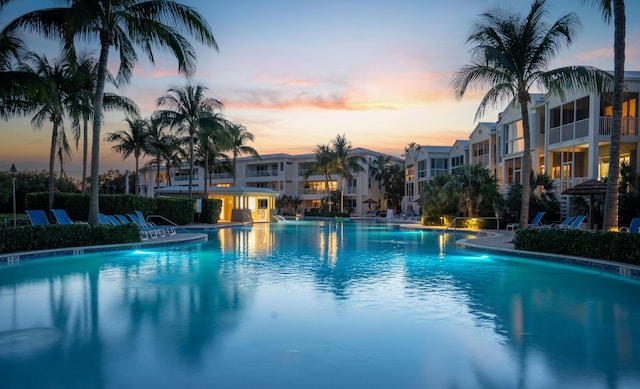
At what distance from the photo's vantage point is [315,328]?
6070 millimetres

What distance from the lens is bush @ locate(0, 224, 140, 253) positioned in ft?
41.0

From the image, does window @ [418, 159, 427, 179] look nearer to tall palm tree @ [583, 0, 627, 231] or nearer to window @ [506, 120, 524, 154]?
window @ [506, 120, 524, 154]

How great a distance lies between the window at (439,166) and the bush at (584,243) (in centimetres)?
3392

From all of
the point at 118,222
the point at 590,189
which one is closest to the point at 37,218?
the point at 118,222

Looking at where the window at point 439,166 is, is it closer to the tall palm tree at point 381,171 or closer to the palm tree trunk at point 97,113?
the tall palm tree at point 381,171

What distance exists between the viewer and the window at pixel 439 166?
48.0 metres

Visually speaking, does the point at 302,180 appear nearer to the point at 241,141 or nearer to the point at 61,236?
the point at 241,141

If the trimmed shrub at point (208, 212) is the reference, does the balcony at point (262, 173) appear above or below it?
→ above

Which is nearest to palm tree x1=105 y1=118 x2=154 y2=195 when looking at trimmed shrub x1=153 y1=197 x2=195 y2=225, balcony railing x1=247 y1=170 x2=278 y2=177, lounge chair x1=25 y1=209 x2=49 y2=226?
trimmed shrub x1=153 y1=197 x2=195 y2=225

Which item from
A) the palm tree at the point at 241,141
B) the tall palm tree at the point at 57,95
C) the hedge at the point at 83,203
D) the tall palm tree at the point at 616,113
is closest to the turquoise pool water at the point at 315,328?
the tall palm tree at the point at 616,113

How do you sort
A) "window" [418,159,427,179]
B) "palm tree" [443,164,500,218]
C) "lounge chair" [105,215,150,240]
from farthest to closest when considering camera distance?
1. "window" [418,159,427,179]
2. "palm tree" [443,164,500,218]
3. "lounge chair" [105,215,150,240]

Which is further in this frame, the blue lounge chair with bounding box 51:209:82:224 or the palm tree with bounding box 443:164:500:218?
the palm tree with bounding box 443:164:500:218

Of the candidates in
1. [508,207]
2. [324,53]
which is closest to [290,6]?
[324,53]

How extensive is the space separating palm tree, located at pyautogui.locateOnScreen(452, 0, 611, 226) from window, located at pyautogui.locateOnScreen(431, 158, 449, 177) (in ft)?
104
